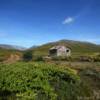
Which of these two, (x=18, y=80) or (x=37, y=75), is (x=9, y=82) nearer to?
(x=18, y=80)

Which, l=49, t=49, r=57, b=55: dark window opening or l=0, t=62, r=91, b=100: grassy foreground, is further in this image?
l=49, t=49, r=57, b=55: dark window opening

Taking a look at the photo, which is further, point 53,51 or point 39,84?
point 53,51

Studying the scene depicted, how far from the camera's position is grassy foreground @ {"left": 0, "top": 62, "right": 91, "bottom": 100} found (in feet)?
25.9

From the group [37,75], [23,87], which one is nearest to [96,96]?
[37,75]

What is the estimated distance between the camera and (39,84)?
8.24 metres

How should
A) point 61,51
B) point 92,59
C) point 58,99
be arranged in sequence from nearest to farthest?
1. point 58,99
2. point 92,59
3. point 61,51

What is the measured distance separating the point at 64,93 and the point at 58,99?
486mm

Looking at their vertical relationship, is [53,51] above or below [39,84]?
above

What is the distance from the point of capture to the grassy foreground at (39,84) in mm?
7902

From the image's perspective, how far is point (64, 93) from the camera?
8.78 metres

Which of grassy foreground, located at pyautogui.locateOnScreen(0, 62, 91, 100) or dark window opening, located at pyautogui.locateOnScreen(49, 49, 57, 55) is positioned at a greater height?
dark window opening, located at pyautogui.locateOnScreen(49, 49, 57, 55)

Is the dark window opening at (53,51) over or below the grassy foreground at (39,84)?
over

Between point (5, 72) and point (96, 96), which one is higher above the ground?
point (5, 72)

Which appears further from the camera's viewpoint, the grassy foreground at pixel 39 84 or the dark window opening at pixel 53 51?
the dark window opening at pixel 53 51
